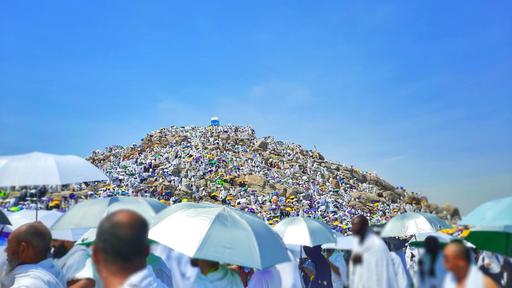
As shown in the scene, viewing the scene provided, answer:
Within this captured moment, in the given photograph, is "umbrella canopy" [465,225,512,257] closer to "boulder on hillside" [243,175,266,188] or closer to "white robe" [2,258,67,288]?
A: "white robe" [2,258,67,288]

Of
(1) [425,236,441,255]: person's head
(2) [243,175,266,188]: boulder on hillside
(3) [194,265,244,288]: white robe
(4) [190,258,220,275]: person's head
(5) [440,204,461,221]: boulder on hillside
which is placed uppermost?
(2) [243,175,266,188]: boulder on hillside

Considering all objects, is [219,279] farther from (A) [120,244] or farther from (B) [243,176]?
(B) [243,176]

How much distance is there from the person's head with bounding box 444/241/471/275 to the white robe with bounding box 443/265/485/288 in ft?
0.03

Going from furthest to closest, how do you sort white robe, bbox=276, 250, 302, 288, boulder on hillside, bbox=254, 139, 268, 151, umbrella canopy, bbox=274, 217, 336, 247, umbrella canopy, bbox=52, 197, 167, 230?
boulder on hillside, bbox=254, 139, 268, 151 < umbrella canopy, bbox=274, 217, 336, 247 < white robe, bbox=276, 250, 302, 288 < umbrella canopy, bbox=52, 197, 167, 230

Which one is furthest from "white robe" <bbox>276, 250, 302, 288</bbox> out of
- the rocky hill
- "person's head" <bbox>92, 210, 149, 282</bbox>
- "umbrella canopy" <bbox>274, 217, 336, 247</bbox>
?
the rocky hill

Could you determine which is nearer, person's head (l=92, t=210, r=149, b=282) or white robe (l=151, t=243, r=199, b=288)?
person's head (l=92, t=210, r=149, b=282)

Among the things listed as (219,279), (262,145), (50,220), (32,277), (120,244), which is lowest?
(219,279)

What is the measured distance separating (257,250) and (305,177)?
27446 mm

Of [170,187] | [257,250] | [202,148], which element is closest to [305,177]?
[202,148]

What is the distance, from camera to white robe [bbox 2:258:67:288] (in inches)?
110

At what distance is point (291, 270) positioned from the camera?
483 cm

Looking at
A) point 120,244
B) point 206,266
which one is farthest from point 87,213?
point 120,244

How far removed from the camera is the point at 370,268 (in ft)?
3.16

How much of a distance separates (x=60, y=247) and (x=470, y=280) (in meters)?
4.06
